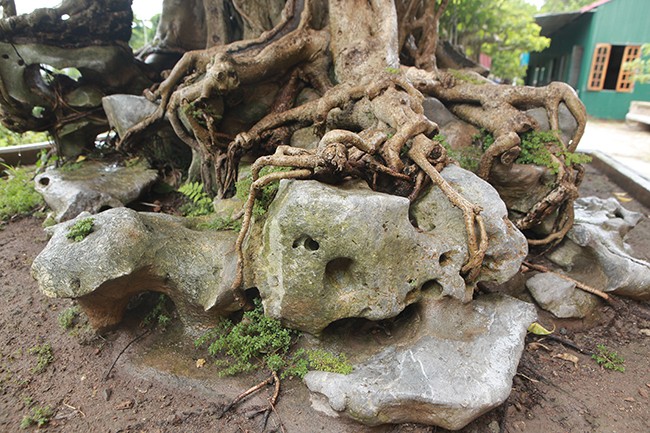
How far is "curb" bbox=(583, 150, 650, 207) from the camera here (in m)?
6.90

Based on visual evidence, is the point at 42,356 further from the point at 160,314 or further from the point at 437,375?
the point at 437,375

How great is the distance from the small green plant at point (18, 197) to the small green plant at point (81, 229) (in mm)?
3592

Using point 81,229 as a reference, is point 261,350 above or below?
below

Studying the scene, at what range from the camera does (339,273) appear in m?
2.91

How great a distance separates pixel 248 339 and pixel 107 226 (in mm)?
1372

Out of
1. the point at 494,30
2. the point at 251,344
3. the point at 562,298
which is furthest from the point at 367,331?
the point at 494,30

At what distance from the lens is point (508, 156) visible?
4.11 metres

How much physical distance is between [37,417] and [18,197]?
4.36 meters

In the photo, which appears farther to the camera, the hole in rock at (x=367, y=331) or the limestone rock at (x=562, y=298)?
the limestone rock at (x=562, y=298)

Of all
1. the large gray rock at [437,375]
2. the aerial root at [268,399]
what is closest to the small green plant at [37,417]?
the aerial root at [268,399]

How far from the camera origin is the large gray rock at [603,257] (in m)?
3.90

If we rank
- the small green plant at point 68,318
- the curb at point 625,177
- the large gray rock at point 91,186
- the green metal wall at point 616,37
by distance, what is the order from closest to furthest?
1. the small green plant at point 68,318
2. the large gray rock at point 91,186
3. the curb at point 625,177
4. the green metal wall at point 616,37

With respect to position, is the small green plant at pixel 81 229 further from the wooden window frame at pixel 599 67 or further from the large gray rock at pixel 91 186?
the wooden window frame at pixel 599 67

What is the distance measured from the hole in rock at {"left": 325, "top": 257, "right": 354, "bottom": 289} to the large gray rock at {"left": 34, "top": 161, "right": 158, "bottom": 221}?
359 cm
